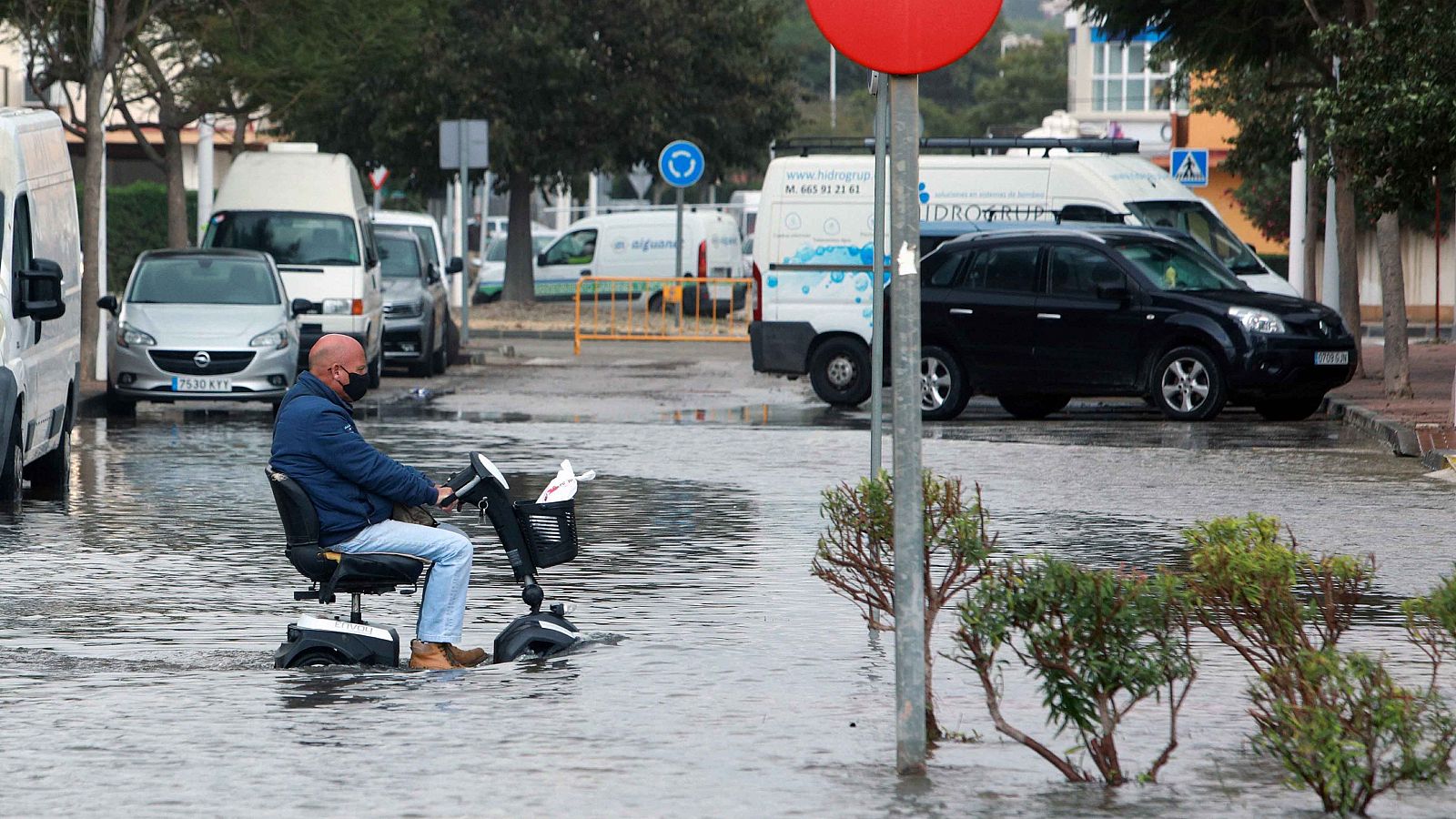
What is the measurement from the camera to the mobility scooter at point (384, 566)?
8.40 meters

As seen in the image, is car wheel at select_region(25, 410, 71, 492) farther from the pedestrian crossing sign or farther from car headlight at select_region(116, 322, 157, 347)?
the pedestrian crossing sign

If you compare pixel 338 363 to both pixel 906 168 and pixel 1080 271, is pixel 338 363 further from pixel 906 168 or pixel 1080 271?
pixel 1080 271

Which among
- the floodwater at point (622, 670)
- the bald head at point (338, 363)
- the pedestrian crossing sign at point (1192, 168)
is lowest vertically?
the floodwater at point (622, 670)

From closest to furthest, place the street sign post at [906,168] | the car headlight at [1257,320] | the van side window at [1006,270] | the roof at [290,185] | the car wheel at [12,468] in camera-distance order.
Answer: the street sign post at [906,168] < the car wheel at [12,468] < the car headlight at [1257,320] < the van side window at [1006,270] < the roof at [290,185]

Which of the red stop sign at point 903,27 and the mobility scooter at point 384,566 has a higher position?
the red stop sign at point 903,27

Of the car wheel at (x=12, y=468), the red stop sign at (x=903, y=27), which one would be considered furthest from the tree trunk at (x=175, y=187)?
the red stop sign at (x=903, y=27)

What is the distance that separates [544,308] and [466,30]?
5.01m

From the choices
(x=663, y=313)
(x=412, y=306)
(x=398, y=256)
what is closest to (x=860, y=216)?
(x=412, y=306)

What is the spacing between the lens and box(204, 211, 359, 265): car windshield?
25.5 meters

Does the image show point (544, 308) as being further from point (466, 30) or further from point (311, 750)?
point (311, 750)

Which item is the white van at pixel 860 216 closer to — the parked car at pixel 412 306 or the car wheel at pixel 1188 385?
the car wheel at pixel 1188 385

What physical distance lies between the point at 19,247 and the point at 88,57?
10.3 metres

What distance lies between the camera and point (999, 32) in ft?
480

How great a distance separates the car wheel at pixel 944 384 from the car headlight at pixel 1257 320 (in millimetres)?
2591
